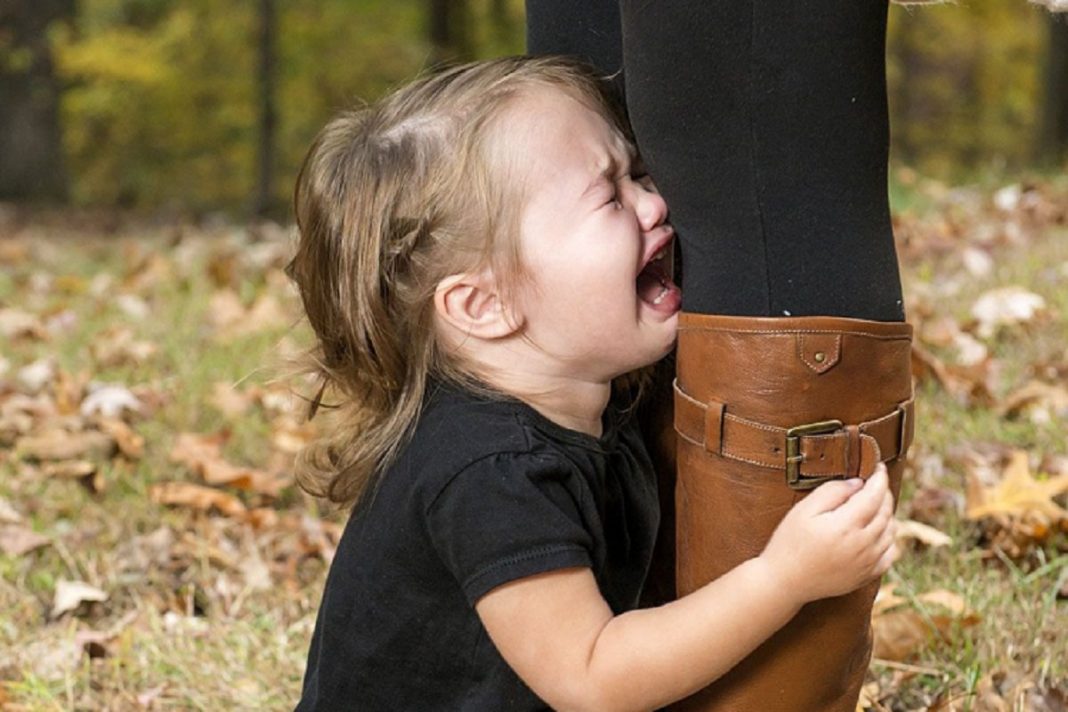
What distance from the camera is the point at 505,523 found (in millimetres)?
1445

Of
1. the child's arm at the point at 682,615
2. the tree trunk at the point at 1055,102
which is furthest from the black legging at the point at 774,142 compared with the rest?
the tree trunk at the point at 1055,102

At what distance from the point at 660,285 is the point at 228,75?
11.4 metres

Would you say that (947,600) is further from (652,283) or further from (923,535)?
(652,283)

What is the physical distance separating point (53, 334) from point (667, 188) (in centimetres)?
305

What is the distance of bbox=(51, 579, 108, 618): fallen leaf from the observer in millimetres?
2330

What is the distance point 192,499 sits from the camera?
8.92 feet

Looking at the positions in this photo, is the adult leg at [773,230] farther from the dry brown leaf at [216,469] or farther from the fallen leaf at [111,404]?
the fallen leaf at [111,404]

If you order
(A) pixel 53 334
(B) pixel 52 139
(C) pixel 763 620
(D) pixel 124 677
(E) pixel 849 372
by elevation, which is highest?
(E) pixel 849 372

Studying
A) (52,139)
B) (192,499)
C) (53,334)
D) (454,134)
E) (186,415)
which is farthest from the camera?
(52,139)

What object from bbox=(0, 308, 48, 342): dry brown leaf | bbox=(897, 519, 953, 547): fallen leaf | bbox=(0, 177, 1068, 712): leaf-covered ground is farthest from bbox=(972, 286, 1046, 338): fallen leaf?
bbox=(0, 308, 48, 342): dry brown leaf

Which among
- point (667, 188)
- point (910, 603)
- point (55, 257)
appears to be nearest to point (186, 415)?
point (910, 603)

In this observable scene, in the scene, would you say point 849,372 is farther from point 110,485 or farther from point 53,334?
point 53,334

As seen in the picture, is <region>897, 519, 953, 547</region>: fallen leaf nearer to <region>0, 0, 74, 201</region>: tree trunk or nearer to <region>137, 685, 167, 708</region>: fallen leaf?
<region>137, 685, 167, 708</region>: fallen leaf

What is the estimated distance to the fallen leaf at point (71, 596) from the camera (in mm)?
2330
